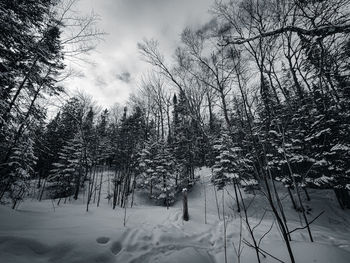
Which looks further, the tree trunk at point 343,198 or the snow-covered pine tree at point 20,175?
the tree trunk at point 343,198

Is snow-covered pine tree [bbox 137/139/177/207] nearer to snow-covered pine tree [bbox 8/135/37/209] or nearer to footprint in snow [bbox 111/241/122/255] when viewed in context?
snow-covered pine tree [bbox 8/135/37/209]

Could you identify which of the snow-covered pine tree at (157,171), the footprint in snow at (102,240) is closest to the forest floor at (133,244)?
the footprint in snow at (102,240)

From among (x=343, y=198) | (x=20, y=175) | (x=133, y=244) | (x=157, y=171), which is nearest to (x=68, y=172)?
(x=20, y=175)

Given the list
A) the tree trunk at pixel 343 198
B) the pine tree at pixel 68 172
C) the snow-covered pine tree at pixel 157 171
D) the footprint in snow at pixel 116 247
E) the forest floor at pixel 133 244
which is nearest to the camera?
the forest floor at pixel 133 244

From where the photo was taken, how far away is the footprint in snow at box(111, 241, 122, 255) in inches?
123

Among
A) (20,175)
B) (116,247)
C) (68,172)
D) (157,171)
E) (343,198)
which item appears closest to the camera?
(116,247)

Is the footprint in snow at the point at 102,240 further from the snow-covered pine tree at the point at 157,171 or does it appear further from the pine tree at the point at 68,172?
the pine tree at the point at 68,172

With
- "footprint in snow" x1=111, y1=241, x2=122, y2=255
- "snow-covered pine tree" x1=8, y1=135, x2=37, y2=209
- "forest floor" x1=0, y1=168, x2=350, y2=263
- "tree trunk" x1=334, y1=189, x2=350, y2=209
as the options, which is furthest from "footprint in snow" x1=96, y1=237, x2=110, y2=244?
"tree trunk" x1=334, y1=189, x2=350, y2=209

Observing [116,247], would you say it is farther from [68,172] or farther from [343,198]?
[68,172]

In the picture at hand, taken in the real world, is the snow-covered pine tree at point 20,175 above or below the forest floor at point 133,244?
above

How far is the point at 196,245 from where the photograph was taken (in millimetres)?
3805

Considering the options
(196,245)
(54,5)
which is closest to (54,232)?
(196,245)

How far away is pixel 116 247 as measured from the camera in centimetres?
324

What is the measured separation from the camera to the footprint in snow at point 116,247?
3.12 meters
